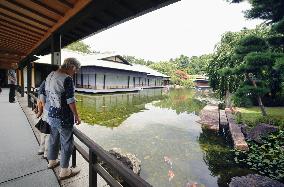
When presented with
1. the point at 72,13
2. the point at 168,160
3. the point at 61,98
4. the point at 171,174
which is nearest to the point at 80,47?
the point at 168,160

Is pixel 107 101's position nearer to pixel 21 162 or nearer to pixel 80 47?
pixel 21 162

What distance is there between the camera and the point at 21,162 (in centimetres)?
406

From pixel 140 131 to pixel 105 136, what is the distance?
1.98 metres

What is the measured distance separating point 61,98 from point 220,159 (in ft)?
19.9

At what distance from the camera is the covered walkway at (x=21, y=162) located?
3354mm

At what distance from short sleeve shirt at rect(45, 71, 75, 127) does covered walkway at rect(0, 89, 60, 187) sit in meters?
0.98

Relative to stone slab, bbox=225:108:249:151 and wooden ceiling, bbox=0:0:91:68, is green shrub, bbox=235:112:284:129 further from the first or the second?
wooden ceiling, bbox=0:0:91:68

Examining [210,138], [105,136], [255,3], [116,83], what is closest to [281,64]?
[255,3]

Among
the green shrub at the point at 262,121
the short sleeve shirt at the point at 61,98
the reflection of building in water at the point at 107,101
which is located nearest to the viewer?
the short sleeve shirt at the point at 61,98

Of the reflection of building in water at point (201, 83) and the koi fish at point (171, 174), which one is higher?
the reflection of building in water at point (201, 83)

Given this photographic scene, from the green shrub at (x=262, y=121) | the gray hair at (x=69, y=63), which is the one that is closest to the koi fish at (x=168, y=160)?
the gray hair at (x=69, y=63)

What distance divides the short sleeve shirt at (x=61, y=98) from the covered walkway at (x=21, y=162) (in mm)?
975

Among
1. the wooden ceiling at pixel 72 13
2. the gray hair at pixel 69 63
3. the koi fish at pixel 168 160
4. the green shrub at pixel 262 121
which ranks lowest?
the koi fish at pixel 168 160

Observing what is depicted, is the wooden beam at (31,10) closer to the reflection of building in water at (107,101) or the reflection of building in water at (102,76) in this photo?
the reflection of building in water at (107,101)
